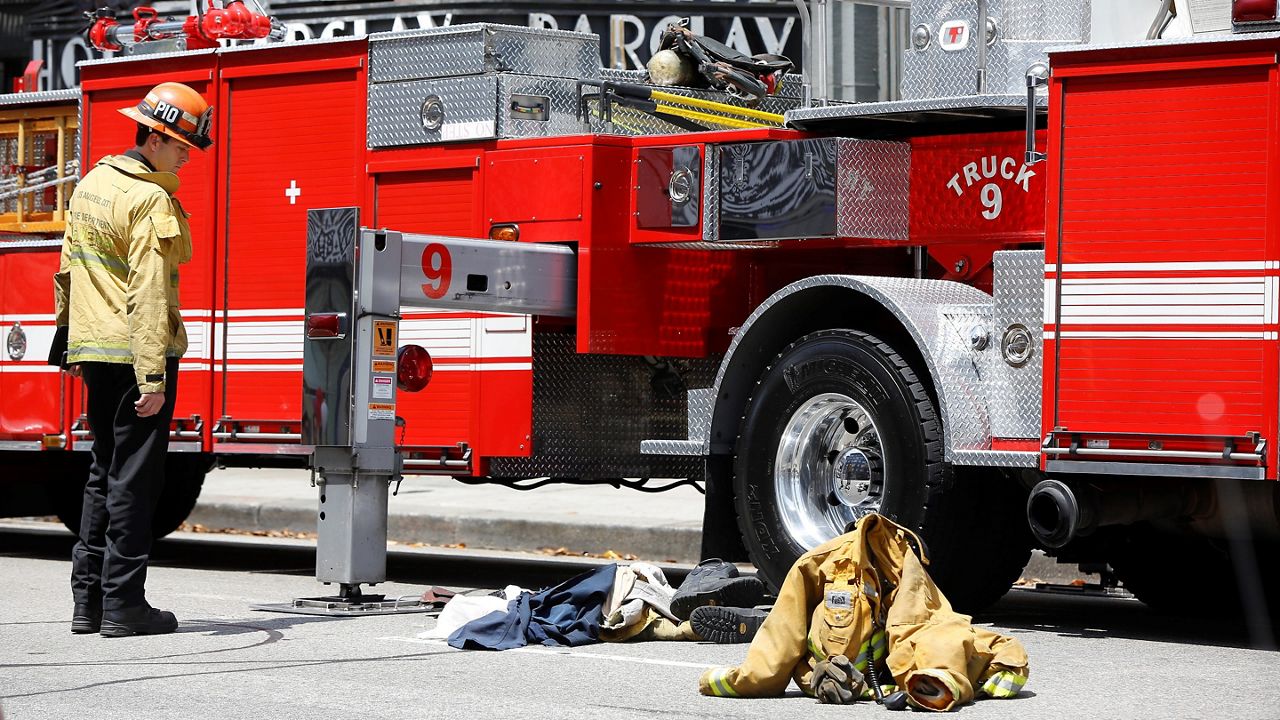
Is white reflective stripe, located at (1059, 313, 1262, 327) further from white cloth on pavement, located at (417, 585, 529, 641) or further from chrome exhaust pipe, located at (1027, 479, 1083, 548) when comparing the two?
white cloth on pavement, located at (417, 585, 529, 641)

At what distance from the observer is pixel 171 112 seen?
812cm

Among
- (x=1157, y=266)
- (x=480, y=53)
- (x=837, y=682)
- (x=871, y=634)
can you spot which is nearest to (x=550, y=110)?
(x=480, y=53)

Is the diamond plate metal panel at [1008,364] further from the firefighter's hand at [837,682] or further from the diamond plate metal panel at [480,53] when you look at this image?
the diamond plate metal panel at [480,53]

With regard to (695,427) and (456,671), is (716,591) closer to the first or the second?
(456,671)

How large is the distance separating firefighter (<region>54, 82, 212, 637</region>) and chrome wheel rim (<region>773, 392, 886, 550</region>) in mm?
2497

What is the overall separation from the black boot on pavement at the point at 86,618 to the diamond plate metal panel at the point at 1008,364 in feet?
11.4

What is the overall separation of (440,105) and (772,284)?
1801 millimetres

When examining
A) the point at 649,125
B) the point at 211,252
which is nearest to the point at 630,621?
the point at 649,125

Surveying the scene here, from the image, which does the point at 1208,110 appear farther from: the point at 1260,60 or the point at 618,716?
the point at 618,716

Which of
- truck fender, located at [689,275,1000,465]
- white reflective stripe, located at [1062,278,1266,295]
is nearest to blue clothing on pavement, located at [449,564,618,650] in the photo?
truck fender, located at [689,275,1000,465]

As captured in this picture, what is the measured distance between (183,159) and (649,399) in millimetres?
2798

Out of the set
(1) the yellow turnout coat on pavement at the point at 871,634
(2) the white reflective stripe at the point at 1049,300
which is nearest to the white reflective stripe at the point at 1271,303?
(2) the white reflective stripe at the point at 1049,300

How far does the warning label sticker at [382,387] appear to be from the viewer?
28.5 ft

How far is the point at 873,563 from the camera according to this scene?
6648 millimetres
